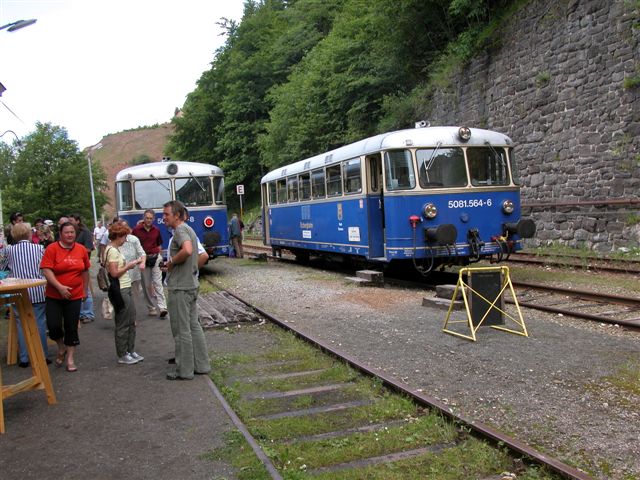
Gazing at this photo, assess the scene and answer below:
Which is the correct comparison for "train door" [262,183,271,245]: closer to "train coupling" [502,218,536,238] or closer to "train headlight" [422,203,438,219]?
"train headlight" [422,203,438,219]

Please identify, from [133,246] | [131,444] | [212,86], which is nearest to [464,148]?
[133,246]

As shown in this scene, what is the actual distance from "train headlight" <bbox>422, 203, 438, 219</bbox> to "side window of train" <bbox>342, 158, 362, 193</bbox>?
183 centimetres

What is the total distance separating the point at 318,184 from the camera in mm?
15891

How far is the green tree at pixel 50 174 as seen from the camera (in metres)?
47.8

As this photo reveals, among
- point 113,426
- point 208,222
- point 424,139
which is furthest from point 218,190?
point 113,426

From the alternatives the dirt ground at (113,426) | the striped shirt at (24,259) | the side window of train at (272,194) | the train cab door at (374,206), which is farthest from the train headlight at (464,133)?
the side window of train at (272,194)

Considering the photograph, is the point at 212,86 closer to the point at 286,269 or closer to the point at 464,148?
the point at 286,269

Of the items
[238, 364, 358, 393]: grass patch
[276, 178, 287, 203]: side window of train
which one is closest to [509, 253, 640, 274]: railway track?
[276, 178, 287, 203]: side window of train

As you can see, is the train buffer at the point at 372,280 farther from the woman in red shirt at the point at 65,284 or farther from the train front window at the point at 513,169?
the woman in red shirt at the point at 65,284

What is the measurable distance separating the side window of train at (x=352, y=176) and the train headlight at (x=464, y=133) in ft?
7.36

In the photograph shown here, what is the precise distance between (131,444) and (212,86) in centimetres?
4987

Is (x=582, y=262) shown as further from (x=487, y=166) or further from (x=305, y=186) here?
(x=305, y=186)

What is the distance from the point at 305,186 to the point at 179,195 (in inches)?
135

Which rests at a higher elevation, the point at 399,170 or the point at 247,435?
the point at 399,170
